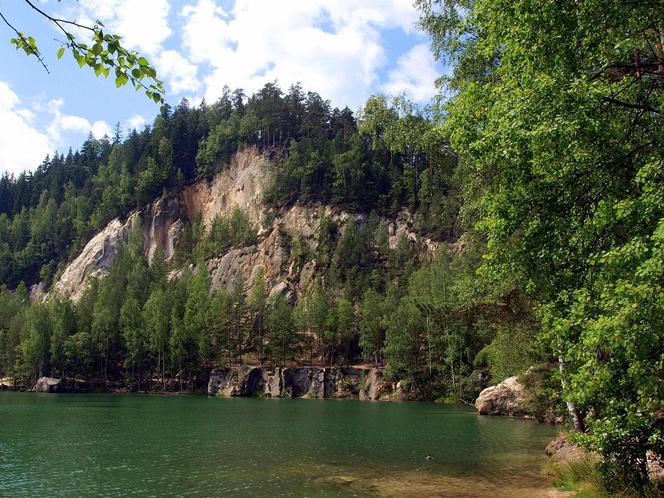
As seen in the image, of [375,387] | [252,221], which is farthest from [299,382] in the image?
[252,221]

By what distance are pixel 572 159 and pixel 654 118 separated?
118 inches

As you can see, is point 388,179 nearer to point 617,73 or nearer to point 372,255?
point 372,255

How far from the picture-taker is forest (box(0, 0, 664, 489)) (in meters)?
10.6

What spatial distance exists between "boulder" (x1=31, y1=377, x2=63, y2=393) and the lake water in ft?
166

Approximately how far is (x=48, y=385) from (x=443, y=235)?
79.5 m

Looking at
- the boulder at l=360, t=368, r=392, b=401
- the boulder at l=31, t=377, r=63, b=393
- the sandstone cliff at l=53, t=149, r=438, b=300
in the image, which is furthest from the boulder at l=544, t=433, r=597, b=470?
the sandstone cliff at l=53, t=149, r=438, b=300

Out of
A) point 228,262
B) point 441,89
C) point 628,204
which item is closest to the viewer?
point 628,204

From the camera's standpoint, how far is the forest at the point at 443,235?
1057 cm

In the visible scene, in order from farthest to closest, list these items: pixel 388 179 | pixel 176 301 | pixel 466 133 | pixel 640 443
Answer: pixel 388 179
pixel 176 301
pixel 640 443
pixel 466 133

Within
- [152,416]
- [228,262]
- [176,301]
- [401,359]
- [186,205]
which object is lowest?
[152,416]

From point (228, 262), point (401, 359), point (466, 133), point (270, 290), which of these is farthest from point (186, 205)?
point (466, 133)

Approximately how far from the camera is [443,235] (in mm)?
116562

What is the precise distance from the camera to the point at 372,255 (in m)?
116

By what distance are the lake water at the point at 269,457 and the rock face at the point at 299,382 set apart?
40588 millimetres
